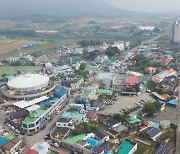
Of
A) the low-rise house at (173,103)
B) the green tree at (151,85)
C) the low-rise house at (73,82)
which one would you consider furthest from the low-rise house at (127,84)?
the low-rise house at (73,82)

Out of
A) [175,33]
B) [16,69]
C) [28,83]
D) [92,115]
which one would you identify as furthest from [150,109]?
[175,33]

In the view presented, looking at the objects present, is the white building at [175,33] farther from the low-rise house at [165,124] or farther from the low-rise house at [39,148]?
the low-rise house at [39,148]

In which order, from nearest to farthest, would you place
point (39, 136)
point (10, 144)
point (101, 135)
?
point (10, 144)
point (101, 135)
point (39, 136)

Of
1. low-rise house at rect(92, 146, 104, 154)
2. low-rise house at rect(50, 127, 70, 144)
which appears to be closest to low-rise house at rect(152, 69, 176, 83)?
low-rise house at rect(50, 127, 70, 144)

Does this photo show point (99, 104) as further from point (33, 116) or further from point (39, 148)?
point (39, 148)

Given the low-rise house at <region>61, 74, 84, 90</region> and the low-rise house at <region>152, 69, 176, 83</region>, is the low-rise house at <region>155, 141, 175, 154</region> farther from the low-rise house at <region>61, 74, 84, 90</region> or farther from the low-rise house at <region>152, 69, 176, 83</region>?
the low-rise house at <region>152, 69, 176, 83</region>

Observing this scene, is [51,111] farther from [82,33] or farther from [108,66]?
[82,33]
